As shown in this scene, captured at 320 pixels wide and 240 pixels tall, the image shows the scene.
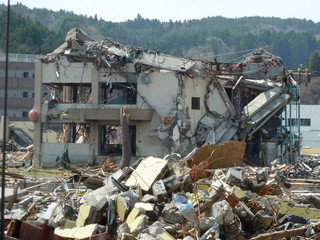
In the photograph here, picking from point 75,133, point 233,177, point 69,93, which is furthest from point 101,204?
point 69,93

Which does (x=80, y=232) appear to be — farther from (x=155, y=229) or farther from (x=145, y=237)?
(x=155, y=229)

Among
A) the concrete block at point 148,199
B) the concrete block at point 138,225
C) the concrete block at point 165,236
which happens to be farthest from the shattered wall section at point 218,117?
the concrete block at point 165,236

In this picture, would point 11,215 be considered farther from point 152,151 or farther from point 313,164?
point 313,164

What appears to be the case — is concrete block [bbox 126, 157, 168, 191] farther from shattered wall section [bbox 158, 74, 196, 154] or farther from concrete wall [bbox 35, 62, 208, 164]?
concrete wall [bbox 35, 62, 208, 164]

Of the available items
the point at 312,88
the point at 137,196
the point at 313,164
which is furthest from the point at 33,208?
the point at 312,88

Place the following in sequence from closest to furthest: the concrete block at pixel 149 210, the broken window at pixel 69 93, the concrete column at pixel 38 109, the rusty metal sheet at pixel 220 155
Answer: the concrete block at pixel 149 210 → the rusty metal sheet at pixel 220 155 → the concrete column at pixel 38 109 → the broken window at pixel 69 93

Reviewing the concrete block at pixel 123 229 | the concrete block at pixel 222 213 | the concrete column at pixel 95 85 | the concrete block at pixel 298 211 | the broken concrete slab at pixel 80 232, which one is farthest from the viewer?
the concrete column at pixel 95 85

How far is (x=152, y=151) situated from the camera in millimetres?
32719

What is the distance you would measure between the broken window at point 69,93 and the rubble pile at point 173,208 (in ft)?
65.7

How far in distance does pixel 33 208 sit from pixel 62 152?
18.6m

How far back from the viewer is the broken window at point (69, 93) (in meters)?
36.3

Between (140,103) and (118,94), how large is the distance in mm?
2412

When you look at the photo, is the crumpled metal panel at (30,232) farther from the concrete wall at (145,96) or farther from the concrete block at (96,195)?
the concrete wall at (145,96)

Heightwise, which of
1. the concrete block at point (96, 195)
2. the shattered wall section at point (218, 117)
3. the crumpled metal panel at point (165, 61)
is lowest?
the concrete block at point (96, 195)
